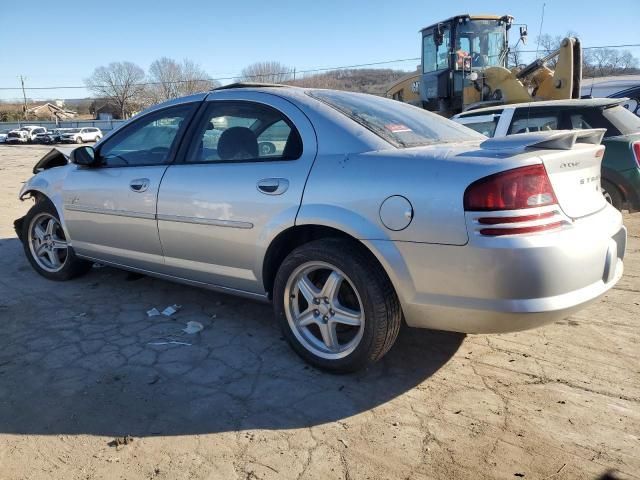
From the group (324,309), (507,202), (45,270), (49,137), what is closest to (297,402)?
(324,309)

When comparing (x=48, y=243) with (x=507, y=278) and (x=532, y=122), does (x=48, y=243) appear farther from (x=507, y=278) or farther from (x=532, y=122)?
(x=532, y=122)

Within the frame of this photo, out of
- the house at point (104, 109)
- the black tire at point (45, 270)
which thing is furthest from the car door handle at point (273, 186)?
the house at point (104, 109)

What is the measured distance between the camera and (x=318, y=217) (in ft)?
9.13

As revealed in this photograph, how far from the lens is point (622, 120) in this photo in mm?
6000

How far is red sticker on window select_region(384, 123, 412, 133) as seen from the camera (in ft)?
9.95

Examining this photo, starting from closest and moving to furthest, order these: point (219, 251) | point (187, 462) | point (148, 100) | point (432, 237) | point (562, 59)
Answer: point (187, 462) < point (432, 237) < point (219, 251) < point (562, 59) < point (148, 100)

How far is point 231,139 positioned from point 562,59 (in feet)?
28.7

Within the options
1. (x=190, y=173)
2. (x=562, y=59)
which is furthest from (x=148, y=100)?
(x=190, y=173)

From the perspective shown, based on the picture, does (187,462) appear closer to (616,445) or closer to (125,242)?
(616,445)

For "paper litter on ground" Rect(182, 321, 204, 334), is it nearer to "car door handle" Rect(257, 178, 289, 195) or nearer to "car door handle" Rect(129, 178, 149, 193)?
"car door handle" Rect(129, 178, 149, 193)

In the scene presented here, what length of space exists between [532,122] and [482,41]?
7.22 metres

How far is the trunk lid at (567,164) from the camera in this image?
8.13ft

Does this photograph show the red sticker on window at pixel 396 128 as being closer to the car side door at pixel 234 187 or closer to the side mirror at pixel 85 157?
the car side door at pixel 234 187

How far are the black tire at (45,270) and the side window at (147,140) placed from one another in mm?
888
